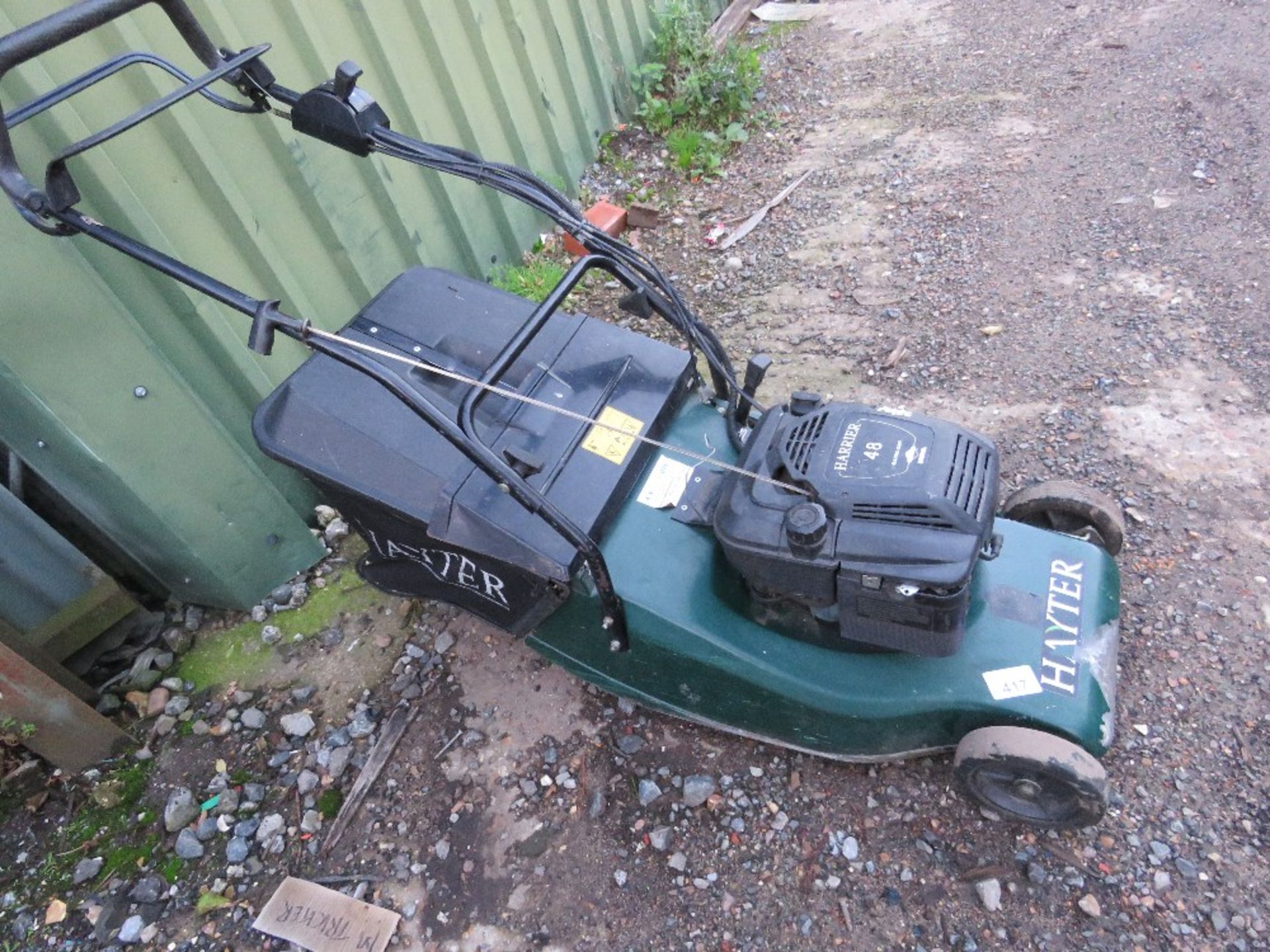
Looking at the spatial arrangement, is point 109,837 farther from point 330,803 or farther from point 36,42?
point 36,42

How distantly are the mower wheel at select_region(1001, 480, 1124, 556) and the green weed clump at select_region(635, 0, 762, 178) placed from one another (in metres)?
2.56

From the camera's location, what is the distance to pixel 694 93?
4.32 m

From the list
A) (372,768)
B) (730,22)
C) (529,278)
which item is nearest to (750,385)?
(372,768)

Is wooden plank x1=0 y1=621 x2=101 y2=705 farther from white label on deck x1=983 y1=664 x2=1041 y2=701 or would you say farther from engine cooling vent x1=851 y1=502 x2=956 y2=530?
white label on deck x1=983 y1=664 x2=1041 y2=701

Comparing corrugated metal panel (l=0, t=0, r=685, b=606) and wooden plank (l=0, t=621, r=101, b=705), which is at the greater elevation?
corrugated metal panel (l=0, t=0, r=685, b=606)

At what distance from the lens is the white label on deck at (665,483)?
6.15ft

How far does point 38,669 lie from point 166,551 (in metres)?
0.45

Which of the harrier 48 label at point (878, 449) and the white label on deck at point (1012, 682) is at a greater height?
the harrier 48 label at point (878, 449)

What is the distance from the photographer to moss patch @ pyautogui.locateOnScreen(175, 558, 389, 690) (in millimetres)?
2447

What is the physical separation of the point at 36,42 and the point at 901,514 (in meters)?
1.65

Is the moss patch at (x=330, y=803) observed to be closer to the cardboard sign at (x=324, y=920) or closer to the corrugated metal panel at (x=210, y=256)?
the cardboard sign at (x=324, y=920)

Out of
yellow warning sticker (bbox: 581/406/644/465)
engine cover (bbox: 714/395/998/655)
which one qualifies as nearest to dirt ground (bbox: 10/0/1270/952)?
engine cover (bbox: 714/395/998/655)

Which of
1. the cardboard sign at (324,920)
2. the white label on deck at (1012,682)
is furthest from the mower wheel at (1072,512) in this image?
the cardboard sign at (324,920)

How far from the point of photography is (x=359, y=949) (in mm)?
1874
